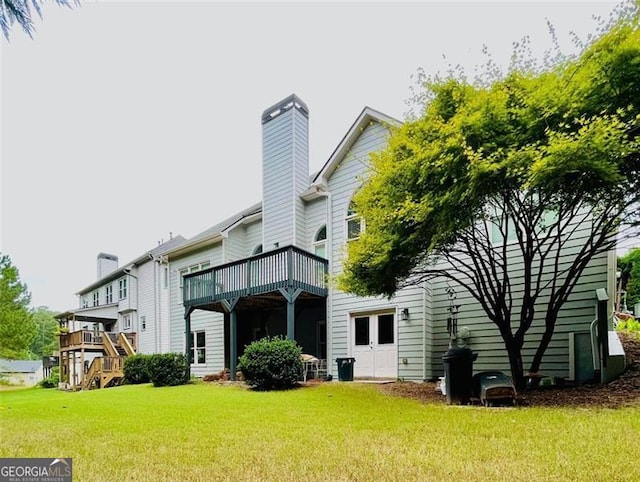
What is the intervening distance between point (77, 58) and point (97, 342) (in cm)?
1776

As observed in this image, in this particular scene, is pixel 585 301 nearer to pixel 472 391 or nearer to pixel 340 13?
pixel 472 391

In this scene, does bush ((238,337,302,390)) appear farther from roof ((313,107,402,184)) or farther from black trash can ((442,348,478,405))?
roof ((313,107,402,184))

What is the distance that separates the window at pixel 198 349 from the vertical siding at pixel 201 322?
241mm

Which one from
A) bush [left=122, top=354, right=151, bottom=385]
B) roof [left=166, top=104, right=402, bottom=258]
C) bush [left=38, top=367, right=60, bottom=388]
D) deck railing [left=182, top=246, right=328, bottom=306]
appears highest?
roof [left=166, top=104, right=402, bottom=258]

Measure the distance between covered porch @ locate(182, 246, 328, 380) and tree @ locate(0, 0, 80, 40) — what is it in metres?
8.56

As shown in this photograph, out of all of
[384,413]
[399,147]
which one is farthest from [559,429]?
[399,147]

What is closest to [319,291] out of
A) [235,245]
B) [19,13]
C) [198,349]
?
[235,245]

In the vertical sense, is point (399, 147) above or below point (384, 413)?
above

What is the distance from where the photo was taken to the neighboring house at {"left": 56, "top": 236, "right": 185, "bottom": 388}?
17.0 meters

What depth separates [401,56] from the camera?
26.4 feet

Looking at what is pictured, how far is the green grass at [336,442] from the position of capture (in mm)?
3301

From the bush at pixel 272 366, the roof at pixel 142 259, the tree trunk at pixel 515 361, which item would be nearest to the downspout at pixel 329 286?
the bush at pixel 272 366

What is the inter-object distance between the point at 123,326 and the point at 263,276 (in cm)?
1468

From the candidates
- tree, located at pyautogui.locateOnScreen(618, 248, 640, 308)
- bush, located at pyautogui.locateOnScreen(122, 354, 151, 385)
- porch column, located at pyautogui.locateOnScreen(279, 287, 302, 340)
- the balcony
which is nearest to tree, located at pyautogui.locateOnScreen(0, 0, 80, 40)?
porch column, located at pyautogui.locateOnScreen(279, 287, 302, 340)
